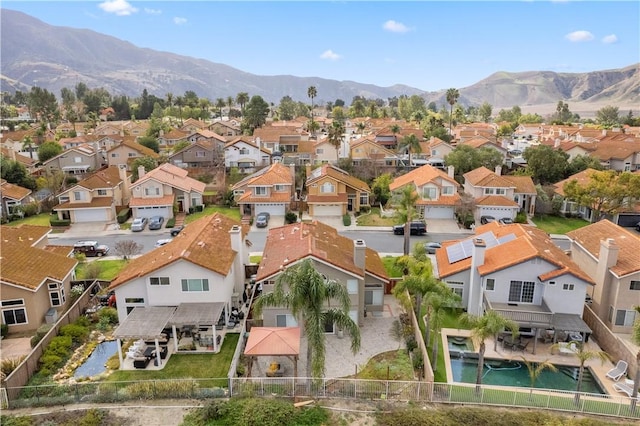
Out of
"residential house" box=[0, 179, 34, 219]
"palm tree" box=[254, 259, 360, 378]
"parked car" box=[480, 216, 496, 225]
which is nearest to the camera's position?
"palm tree" box=[254, 259, 360, 378]

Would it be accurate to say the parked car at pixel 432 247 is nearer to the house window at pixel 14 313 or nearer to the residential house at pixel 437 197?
the residential house at pixel 437 197

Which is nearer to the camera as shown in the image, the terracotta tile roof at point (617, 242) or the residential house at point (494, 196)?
the terracotta tile roof at point (617, 242)

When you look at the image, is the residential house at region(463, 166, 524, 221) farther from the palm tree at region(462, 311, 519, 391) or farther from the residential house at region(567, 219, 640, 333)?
the palm tree at region(462, 311, 519, 391)

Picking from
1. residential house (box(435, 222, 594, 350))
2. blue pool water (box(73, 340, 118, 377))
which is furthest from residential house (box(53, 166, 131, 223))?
residential house (box(435, 222, 594, 350))

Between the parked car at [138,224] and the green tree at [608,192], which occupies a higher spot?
the green tree at [608,192]

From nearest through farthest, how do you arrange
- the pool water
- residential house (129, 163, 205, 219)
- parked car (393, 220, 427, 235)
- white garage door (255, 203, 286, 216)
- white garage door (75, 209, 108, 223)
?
the pool water
parked car (393, 220, 427, 235)
white garage door (75, 209, 108, 223)
residential house (129, 163, 205, 219)
white garage door (255, 203, 286, 216)

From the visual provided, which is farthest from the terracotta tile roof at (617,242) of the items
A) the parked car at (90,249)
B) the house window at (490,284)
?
the parked car at (90,249)

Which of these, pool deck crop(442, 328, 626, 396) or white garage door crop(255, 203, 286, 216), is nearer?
pool deck crop(442, 328, 626, 396)

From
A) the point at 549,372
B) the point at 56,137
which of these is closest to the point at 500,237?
the point at 549,372
